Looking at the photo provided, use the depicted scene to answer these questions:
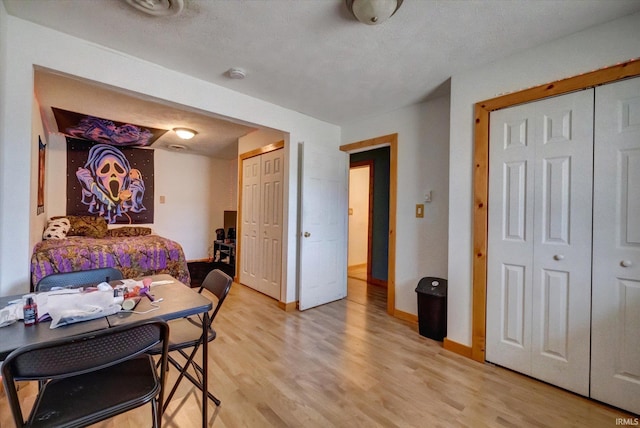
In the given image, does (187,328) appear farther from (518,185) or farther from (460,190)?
(518,185)

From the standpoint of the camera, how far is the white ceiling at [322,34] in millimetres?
1676

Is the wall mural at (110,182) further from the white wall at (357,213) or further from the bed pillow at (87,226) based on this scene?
the white wall at (357,213)

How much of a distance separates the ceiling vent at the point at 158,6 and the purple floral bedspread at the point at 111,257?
2.78 metres

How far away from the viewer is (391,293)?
3.36 m

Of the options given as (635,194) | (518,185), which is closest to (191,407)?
(518,185)

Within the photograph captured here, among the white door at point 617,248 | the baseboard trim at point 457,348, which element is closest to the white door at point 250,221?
the baseboard trim at point 457,348

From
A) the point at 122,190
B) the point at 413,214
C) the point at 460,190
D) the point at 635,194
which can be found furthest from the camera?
the point at 122,190

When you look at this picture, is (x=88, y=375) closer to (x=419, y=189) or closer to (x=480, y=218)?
(x=480, y=218)

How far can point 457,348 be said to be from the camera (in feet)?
7.98

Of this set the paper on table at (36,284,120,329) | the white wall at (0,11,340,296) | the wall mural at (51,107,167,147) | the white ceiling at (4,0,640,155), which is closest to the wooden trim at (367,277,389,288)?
the white ceiling at (4,0,640,155)

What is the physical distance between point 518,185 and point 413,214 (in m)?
1.15

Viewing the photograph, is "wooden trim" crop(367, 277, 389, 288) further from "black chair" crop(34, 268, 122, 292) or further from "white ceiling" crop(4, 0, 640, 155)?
"black chair" crop(34, 268, 122, 292)

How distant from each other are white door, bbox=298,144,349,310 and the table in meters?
1.87

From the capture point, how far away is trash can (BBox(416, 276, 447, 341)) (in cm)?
266
